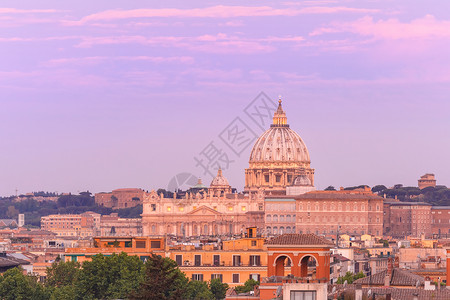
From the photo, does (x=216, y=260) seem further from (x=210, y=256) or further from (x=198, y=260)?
(x=198, y=260)

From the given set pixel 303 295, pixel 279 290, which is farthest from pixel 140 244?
pixel 303 295

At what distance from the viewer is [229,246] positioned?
69.6 meters

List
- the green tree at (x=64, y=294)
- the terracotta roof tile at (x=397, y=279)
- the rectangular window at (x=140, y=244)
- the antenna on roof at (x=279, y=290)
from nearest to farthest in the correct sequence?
the antenna on roof at (x=279, y=290), the terracotta roof tile at (x=397, y=279), the green tree at (x=64, y=294), the rectangular window at (x=140, y=244)

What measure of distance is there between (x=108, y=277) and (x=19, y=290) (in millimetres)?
3020

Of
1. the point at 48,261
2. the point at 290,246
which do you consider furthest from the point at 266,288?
the point at 48,261

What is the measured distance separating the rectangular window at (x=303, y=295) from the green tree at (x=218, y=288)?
27.5m

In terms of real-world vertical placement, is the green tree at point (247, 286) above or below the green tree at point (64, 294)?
above

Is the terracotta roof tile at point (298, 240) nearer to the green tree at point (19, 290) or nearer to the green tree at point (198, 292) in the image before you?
the green tree at point (198, 292)

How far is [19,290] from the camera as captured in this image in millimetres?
58719

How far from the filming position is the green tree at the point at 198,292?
56625 millimetres

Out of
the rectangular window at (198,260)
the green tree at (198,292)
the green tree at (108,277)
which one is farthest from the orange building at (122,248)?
the green tree at (198,292)

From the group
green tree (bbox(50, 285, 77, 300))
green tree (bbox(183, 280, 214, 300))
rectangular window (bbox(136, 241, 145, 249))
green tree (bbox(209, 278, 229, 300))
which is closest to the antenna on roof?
green tree (bbox(183, 280, 214, 300))

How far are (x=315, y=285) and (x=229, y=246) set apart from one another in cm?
3484

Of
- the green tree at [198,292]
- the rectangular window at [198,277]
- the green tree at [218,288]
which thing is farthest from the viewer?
the rectangular window at [198,277]
